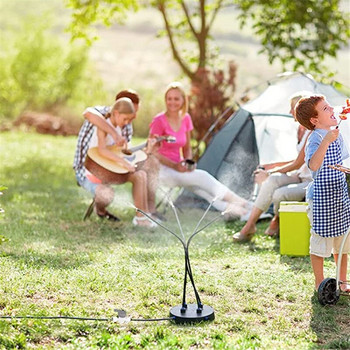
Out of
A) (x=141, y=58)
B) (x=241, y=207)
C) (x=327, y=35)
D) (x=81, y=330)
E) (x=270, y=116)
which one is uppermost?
(x=141, y=58)

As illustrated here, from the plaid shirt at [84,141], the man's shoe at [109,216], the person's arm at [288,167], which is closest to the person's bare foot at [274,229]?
the person's arm at [288,167]

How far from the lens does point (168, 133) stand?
20.7 ft

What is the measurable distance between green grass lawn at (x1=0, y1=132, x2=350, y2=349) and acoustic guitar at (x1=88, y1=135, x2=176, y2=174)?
1.67 ft

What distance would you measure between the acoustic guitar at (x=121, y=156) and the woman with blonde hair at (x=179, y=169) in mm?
141

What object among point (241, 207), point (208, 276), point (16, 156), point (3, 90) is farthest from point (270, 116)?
point (3, 90)

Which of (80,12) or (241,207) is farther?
(80,12)

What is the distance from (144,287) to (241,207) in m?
2.28

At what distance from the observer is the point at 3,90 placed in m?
14.9

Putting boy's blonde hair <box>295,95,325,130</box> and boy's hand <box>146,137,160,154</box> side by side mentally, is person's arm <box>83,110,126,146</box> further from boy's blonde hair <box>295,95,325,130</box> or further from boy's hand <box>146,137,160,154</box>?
boy's blonde hair <box>295,95,325,130</box>

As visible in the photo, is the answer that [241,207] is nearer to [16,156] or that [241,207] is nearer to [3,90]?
[16,156]

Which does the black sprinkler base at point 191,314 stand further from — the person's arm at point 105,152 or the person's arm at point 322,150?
the person's arm at point 105,152

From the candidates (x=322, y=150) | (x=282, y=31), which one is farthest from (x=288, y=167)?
(x=282, y=31)

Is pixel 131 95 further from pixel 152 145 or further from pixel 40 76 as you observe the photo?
A: pixel 40 76

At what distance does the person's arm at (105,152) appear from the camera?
18.9 ft
